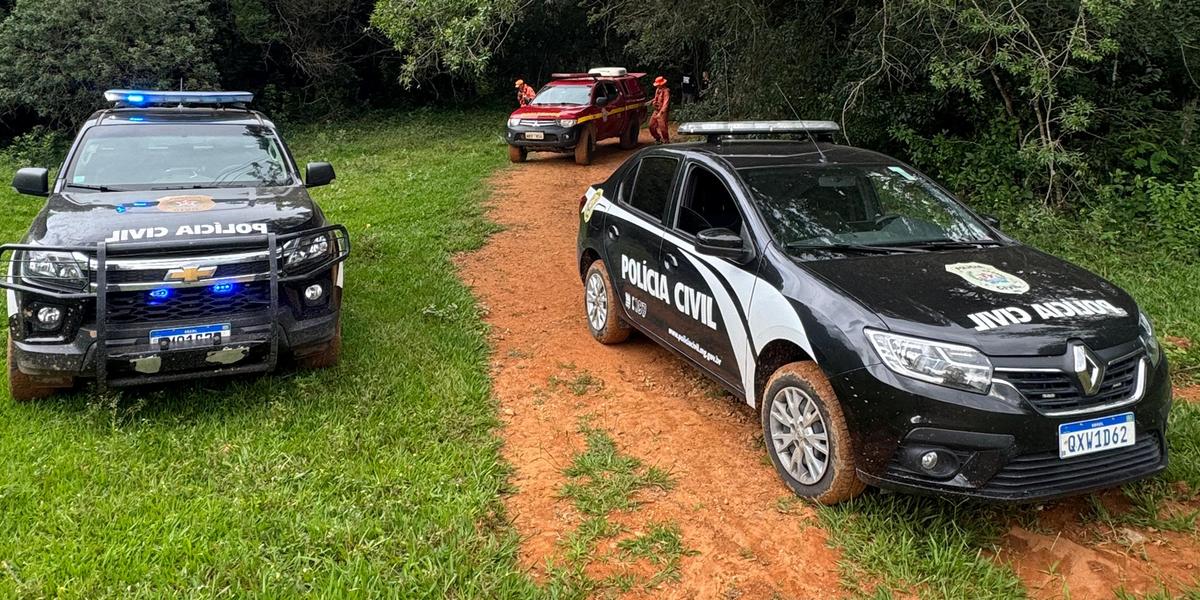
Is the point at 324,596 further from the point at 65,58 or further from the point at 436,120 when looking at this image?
the point at 436,120

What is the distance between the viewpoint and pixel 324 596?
9.60 feet

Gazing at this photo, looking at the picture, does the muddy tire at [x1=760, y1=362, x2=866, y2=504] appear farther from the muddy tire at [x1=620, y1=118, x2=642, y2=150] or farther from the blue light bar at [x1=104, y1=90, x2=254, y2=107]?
the muddy tire at [x1=620, y1=118, x2=642, y2=150]

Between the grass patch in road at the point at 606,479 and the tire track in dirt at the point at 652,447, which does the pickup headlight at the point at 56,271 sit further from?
the grass patch in road at the point at 606,479

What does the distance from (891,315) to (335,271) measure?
3262mm

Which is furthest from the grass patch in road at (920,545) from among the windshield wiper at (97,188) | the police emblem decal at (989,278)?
the windshield wiper at (97,188)

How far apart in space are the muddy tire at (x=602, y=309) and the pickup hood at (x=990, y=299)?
6.60ft

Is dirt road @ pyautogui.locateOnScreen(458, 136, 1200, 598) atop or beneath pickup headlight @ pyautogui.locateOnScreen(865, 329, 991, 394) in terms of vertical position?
beneath

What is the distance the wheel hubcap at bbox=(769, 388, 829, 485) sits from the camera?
3.49 meters

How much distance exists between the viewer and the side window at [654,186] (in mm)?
4973

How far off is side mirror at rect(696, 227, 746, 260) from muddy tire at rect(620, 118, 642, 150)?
12.5 metres

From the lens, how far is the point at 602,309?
225 inches

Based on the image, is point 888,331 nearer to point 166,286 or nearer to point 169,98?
point 166,286

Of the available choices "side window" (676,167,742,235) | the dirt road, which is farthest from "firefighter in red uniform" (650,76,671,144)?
"side window" (676,167,742,235)

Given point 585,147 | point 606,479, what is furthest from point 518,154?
point 606,479
